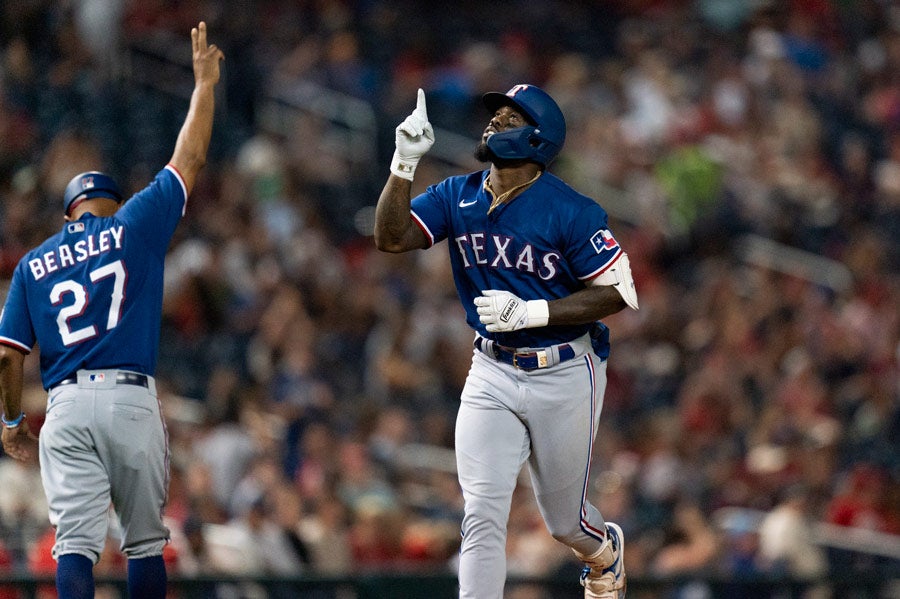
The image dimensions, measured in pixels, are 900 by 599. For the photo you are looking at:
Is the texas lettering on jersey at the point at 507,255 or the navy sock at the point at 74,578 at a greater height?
the texas lettering on jersey at the point at 507,255

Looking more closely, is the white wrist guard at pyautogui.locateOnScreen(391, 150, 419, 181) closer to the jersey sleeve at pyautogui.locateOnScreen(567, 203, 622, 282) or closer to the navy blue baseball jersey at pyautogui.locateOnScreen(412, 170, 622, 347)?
the navy blue baseball jersey at pyautogui.locateOnScreen(412, 170, 622, 347)

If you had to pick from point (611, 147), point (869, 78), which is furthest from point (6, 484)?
point (869, 78)

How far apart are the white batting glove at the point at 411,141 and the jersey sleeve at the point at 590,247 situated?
595 mm

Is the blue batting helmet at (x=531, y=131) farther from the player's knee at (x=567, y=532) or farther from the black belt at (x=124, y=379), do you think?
the black belt at (x=124, y=379)

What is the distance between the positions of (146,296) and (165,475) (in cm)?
68

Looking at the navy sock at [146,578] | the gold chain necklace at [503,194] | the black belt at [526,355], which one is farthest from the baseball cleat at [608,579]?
the navy sock at [146,578]

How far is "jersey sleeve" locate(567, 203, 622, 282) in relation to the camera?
5352 millimetres

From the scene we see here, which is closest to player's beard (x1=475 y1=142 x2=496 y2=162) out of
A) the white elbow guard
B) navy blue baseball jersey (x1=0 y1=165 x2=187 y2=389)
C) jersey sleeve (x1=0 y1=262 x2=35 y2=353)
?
the white elbow guard

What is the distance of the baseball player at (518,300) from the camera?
17.4ft

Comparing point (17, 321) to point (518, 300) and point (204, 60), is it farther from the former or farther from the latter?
point (518, 300)

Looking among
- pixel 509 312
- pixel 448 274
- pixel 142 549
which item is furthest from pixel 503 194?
pixel 448 274

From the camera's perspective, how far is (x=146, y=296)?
19.0 feet

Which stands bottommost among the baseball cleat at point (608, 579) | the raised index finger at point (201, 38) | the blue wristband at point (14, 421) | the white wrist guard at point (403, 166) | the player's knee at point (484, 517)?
the baseball cleat at point (608, 579)

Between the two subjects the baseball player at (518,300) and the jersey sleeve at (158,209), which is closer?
the baseball player at (518,300)
